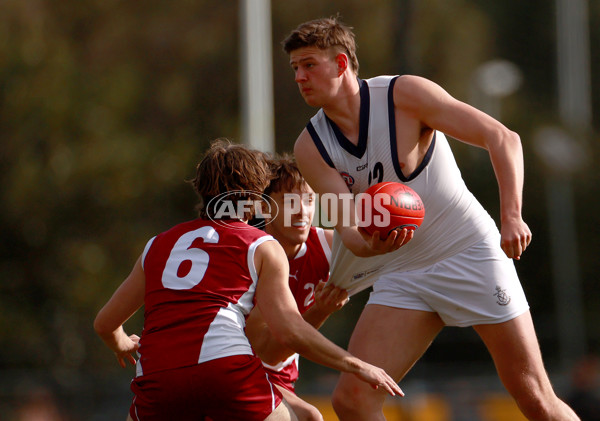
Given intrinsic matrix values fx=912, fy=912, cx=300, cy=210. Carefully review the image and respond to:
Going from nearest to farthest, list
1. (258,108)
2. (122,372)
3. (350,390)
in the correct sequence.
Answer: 1. (350,390)
2. (258,108)
3. (122,372)

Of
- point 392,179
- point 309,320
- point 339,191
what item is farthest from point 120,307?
point 392,179

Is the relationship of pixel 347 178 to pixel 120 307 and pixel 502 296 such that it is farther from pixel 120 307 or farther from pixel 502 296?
pixel 120 307

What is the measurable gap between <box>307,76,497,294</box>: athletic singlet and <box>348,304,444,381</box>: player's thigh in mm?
249

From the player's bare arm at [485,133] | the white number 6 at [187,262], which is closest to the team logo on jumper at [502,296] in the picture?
the player's bare arm at [485,133]

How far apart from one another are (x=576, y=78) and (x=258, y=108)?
16.4 meters

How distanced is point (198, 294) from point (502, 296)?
5.44ft

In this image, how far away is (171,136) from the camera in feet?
75.8

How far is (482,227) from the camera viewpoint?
16.0 feet

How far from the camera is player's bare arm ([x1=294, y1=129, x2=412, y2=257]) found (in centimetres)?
438

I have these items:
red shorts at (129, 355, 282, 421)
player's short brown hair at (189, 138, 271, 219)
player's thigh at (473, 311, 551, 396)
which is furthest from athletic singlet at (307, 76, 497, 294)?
red shorts at (129, 355, 282, 421)

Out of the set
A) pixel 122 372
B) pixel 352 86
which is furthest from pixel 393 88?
pixel 122 372

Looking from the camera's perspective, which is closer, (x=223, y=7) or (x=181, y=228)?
(x=181, y=228)

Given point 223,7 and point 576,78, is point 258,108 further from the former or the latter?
point 576,78

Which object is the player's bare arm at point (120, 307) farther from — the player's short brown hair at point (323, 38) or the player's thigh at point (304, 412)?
the player's short brown hair at point (323, 38)
